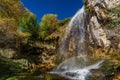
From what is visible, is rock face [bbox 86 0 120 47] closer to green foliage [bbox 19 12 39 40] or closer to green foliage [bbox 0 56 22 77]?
green foliage [bbox 19 12 39 40]

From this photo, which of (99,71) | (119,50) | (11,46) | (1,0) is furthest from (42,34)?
(99,71)

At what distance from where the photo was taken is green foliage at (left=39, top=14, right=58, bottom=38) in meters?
22.0

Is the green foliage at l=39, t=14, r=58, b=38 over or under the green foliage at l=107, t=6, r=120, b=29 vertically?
over

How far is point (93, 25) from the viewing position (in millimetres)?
17125

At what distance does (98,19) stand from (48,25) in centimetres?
624

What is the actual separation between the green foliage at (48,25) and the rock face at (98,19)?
204 inches

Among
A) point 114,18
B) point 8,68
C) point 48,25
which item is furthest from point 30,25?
point 8,68

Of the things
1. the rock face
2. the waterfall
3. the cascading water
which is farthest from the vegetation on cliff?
the waterfall

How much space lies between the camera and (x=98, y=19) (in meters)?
16.9

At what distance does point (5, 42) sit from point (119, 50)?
26.0 feet

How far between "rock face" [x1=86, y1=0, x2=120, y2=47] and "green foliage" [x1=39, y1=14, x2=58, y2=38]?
5.18 m

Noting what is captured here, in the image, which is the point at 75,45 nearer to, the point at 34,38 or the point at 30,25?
the point at 34,38

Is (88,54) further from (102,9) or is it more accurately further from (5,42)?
(5,42)

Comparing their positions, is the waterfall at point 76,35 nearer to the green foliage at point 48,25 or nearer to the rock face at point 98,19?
the rock face at point 98,19
